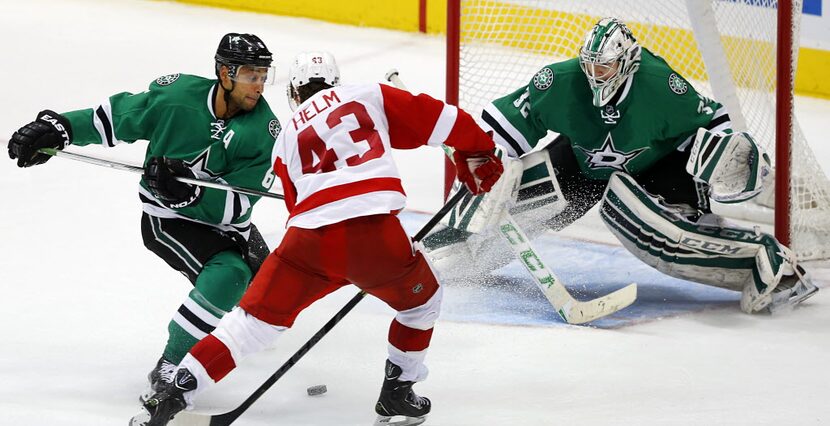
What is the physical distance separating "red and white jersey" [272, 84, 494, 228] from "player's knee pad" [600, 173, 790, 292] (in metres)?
1.06

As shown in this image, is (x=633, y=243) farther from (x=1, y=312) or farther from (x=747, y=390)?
(x=1, y=312)

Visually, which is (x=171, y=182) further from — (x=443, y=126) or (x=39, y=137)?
(x=443, y=126)

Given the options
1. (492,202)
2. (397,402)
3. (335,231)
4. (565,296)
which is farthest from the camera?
(492,202)

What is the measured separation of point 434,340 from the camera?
3.67 meters

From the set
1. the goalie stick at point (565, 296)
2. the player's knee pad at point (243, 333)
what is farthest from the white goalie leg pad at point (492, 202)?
the player's knee pad at point (243, 333)

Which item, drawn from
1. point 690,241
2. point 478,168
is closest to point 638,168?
point 690,241

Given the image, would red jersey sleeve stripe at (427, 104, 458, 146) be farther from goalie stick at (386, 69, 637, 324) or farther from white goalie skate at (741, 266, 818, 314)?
white goalie skate at (741, 266, 818, 314)

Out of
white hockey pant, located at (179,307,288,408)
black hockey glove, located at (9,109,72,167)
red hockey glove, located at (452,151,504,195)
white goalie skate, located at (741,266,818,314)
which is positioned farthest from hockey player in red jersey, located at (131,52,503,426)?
white goalie skate, located at (741,266,818,314)

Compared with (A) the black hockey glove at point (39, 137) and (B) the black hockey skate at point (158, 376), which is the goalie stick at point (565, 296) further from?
(B) the black hockey skate at point (158, 376)

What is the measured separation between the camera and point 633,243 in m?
3.97

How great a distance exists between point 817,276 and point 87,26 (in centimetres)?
433

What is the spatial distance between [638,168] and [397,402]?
131 centimetres

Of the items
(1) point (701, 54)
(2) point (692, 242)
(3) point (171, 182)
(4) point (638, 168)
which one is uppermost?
(3) point (171, 182)

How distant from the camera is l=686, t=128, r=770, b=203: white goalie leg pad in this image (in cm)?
370
